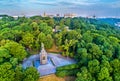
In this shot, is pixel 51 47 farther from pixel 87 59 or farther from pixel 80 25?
pixel 80 25

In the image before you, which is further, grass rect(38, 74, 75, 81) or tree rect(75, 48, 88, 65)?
tree rect(75, 48, 88, 65)

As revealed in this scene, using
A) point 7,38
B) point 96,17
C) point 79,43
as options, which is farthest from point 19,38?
point 96,17

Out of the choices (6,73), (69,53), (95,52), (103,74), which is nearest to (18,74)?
(6,73)

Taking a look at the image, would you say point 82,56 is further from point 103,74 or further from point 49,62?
point 49,62

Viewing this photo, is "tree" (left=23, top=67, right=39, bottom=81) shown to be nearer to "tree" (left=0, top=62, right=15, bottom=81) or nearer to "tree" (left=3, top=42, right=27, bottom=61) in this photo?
"tree" (left=0, top=62, right=15, bottom=81)

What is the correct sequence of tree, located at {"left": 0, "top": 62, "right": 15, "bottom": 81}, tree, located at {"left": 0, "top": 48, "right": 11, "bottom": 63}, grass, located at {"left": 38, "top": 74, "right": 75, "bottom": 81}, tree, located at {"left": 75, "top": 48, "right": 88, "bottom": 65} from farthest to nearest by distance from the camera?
1. tree, located at {"left": 75, "top": 48, "right": 88, "bottom": 65}
2. tree, located at {"left": 0, "top": 48, "right": 11, "bottom": 63}
3. grass, located at {"left": 38, "top": 74, "right": 75, "bottom": 81}
4. tree, located at {"left": 0, "top": 62, "right": 15, "bottom": 81}

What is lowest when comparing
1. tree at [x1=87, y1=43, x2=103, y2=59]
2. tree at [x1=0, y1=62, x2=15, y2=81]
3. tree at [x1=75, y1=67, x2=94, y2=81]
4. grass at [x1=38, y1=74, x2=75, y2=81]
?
grass at [x1=38, y1=74, x2=75, y2=81]

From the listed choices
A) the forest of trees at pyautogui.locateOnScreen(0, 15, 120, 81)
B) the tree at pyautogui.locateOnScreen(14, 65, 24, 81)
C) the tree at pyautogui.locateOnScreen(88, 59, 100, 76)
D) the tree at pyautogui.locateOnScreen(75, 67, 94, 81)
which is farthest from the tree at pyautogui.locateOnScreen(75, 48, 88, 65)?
the tree at pyautogui.locateOnScreen(14, 65, 24, 81)

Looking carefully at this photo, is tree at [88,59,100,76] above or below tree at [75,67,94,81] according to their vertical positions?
above
